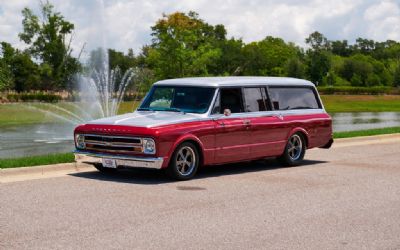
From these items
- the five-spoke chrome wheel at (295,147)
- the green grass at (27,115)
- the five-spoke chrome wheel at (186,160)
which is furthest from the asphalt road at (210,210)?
the green grass at (27,115)

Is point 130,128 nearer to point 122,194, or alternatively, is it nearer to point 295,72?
point 122,194

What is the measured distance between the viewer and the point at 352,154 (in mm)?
16562

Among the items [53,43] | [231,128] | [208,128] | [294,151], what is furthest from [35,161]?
[53,43]

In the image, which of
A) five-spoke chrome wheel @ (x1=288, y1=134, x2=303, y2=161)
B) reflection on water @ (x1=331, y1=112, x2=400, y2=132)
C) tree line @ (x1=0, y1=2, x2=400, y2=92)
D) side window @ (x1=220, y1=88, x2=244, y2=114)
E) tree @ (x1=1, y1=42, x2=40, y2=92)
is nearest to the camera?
side window @ (x1=220, y1=88, x2=244, y2=114)

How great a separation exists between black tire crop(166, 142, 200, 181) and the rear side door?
55 cm

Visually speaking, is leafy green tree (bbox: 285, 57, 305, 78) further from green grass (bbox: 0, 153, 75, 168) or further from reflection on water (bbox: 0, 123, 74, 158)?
green grass (bbox: 0, 153, 75, 168)

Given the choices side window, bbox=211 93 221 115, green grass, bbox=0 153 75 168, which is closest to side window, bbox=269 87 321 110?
side window, bbox=211 93 221 115

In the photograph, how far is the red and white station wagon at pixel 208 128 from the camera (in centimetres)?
1152

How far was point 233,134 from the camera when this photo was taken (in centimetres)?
1268

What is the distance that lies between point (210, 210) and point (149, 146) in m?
2.47

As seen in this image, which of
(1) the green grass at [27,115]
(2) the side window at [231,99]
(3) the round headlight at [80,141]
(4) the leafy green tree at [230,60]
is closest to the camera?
(3) the round headlight at [80,141]

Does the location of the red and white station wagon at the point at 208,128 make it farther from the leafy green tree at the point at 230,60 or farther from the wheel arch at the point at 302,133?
the leafy green tree at the point at 230,60

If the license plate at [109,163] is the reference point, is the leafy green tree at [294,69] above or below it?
above

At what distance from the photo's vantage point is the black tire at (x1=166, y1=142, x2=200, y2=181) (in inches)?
457
